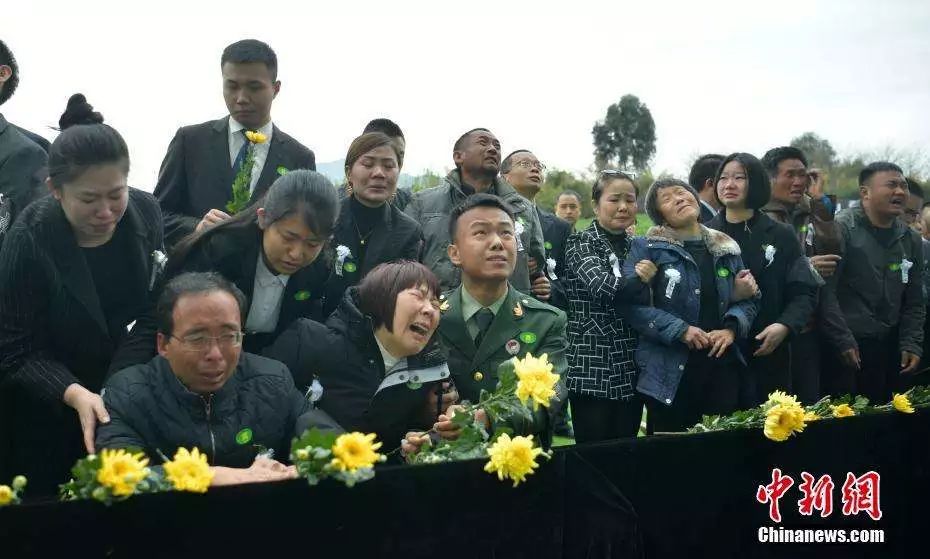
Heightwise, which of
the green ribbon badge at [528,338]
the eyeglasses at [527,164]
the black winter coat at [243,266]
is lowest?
the green ribbon badge at [528,338]

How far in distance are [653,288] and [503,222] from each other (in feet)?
3.97

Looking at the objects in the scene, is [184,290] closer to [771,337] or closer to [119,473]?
[119,473]

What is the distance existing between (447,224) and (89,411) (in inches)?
91.9

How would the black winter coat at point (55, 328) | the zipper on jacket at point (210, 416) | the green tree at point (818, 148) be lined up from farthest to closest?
1. the green tree at point (818, 148)
2. the black winter coat at point (55, 328)
3. the zipper on jacket at point (210, 416)

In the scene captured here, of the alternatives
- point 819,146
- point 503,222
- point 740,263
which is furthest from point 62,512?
point 819,146

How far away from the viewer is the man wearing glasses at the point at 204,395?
284 cm

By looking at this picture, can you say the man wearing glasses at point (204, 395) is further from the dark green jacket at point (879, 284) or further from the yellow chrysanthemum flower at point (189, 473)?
the dark green jacket at point (879, 284)

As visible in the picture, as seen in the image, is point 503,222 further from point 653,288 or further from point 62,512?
point 62,512

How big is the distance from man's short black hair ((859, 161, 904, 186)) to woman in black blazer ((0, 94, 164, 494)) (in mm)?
5114

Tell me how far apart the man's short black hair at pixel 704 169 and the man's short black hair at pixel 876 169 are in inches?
49.9

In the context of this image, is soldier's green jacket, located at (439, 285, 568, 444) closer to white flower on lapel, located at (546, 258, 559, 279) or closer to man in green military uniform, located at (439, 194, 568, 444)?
man in green military uniform, located at (439, 194, 568, 444)

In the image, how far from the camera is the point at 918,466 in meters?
4.06

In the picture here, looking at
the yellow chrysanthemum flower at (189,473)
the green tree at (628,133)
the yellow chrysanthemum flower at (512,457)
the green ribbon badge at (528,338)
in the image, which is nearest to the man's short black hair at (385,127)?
the green ribbon badge at (528,338)

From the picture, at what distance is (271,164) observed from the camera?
4.34 meters
